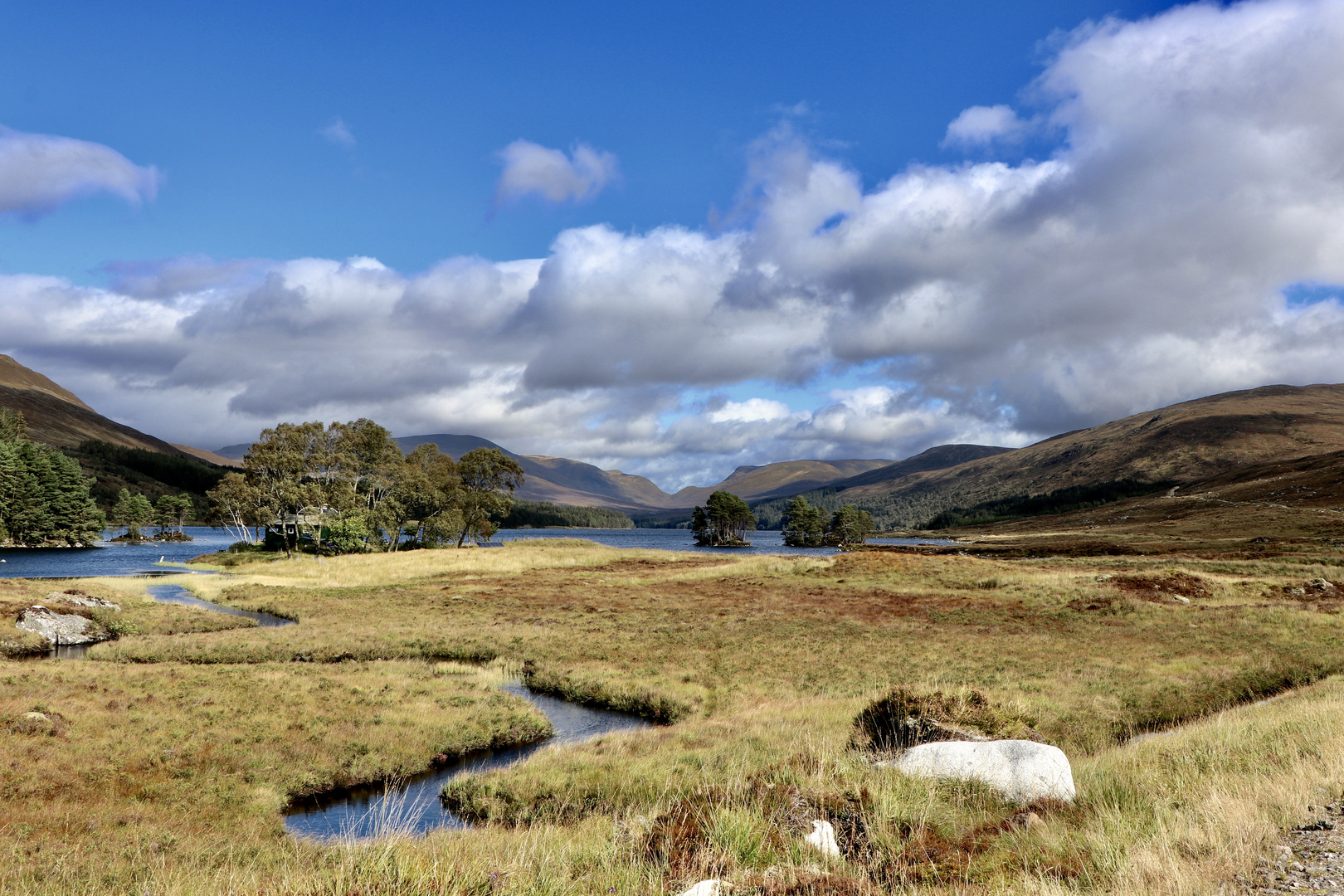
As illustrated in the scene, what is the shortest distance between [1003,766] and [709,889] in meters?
6.36

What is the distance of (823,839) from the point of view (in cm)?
792

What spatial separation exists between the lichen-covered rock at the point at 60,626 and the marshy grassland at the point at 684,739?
124cm

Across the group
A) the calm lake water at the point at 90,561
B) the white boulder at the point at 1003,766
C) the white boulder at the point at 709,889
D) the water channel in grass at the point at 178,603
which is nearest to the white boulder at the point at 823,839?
the white boulder at the point at 709,889

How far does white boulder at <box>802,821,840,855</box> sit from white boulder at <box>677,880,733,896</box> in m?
1.79

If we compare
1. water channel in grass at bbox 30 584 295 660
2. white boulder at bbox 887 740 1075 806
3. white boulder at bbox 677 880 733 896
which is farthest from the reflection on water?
white boulder at bbox 677 880 733 896

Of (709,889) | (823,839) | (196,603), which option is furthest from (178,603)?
(709,889)

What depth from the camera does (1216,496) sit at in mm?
158750

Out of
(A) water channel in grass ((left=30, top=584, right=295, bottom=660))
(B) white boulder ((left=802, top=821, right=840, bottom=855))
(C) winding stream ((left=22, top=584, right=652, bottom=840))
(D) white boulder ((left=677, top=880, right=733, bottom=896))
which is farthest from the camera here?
(A) water channel in grass ((left=30, top=584, right=295, bottom=660))

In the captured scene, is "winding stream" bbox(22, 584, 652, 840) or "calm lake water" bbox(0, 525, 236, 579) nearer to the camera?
"winding stream" bbox(22, 584, 652, 840)

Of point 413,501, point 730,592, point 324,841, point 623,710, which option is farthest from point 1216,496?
point 324,841

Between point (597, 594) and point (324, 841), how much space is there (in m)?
39.9

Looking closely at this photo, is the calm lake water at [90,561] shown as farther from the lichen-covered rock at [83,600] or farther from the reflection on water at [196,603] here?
the lichen-covered rock at [83,600]

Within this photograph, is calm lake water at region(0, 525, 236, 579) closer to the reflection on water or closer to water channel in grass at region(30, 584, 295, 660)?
the reflection on water

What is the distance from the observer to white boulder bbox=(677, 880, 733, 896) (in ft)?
20.2
